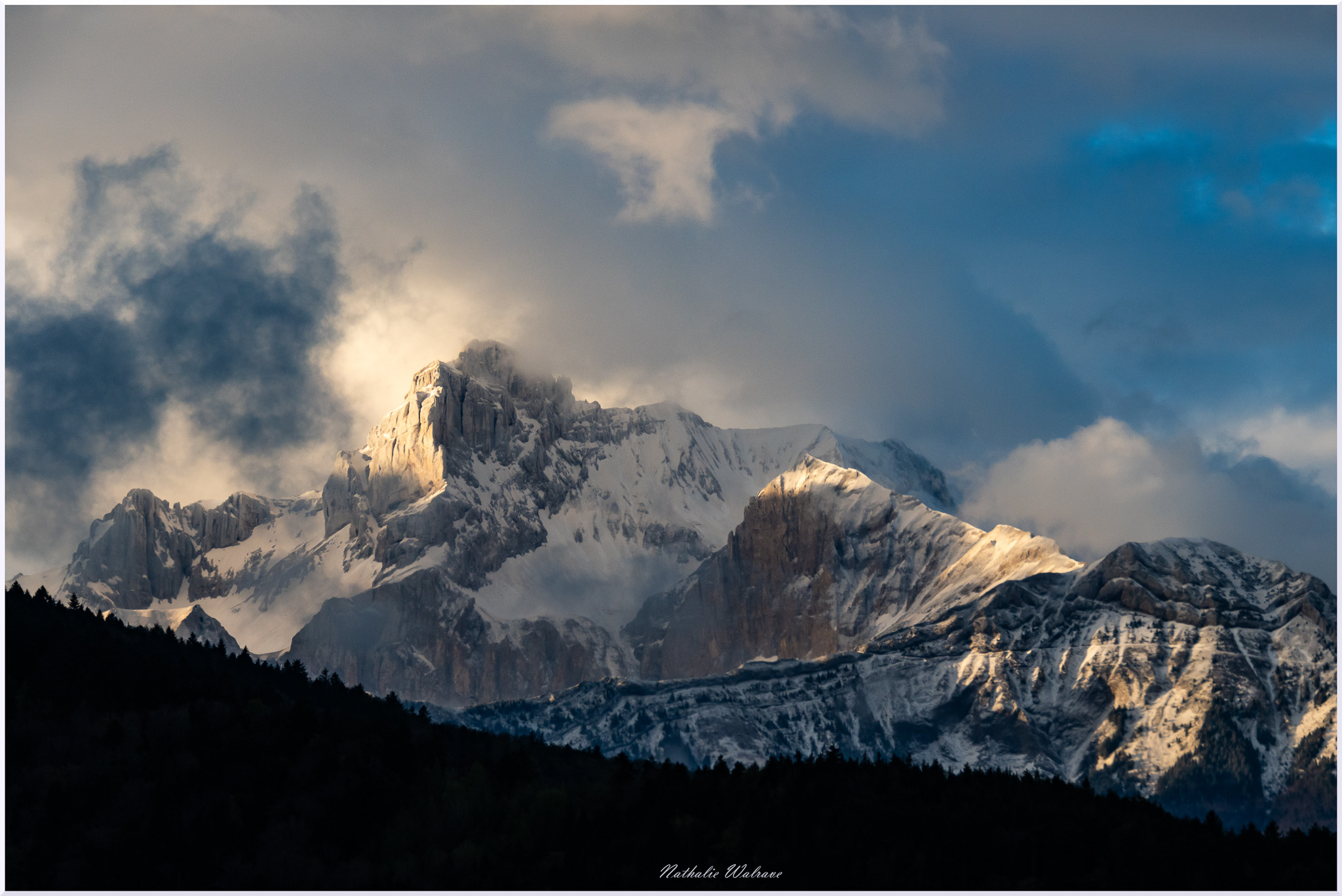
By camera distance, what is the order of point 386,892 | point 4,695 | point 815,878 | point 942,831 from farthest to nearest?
1. point 4,695
2. point 942,831
3. point 815,878
4. point 386,892

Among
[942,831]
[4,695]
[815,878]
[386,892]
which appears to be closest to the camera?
[386,892]

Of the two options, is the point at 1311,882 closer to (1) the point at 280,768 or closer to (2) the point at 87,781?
(1) the point at 280,768

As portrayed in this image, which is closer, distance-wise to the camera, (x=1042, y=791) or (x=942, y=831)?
(x=942, y=831)

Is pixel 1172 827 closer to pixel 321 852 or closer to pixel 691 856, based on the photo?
pixel 691 856

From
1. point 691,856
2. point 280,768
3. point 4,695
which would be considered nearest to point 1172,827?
point 691,856

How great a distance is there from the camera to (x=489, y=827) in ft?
572

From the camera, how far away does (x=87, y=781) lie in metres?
170

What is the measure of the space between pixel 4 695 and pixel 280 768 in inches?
1345

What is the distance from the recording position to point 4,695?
623 ft

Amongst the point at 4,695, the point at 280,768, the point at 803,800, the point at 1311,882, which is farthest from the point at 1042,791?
the point at 4,695

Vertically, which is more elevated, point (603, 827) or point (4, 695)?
point (4, 695)

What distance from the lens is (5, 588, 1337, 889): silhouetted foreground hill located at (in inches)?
6250

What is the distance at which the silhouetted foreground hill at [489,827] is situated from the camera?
159 m

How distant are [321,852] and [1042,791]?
3361 inches
